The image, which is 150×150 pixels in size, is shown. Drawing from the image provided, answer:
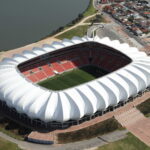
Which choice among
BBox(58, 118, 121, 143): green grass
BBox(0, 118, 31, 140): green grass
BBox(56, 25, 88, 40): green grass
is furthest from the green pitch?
BBox(56, 25, 88, 40): green grass

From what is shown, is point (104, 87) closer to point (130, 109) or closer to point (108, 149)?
point (130, 109)

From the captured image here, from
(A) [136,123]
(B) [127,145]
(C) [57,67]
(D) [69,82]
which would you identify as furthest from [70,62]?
(B) [127,145]

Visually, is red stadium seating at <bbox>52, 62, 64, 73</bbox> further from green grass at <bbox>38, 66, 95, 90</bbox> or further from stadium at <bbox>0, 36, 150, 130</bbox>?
green grass at <bbox>38, 66, 95, 90</bbox>

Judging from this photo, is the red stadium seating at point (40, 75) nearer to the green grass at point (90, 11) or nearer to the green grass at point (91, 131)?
the green grass at point (91, 131)

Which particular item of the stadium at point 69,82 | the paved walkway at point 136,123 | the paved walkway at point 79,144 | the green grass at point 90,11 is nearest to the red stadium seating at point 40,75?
the stadium at point 69,82

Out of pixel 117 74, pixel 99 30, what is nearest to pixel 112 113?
pixel 117 74
